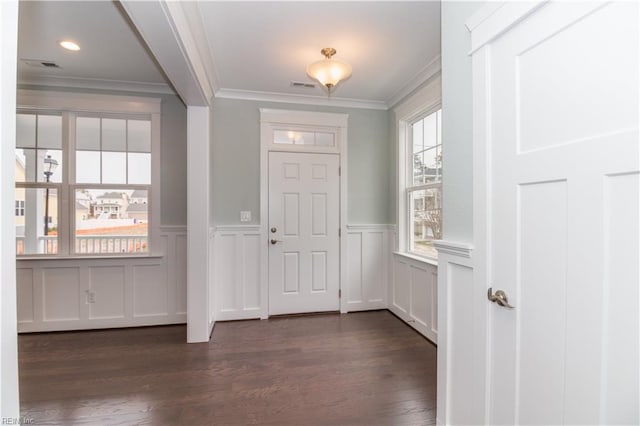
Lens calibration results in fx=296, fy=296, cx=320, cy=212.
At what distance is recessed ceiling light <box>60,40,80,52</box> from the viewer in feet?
8.01

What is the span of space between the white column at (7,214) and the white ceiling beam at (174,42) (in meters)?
1.12

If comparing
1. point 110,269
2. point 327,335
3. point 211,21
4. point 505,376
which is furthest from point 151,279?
point 505,376

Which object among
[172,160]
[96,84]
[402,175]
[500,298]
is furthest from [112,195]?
[500,298]

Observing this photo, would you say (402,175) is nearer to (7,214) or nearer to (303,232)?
(303,232)

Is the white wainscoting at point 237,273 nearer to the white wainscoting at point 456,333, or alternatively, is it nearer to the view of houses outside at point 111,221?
the view of houses outside at point 111,221

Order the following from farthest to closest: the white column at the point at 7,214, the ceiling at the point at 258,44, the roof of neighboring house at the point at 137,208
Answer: the roof of neighboring house at the point at 137,208 < the ceiling at the point at 258,44 < the white column at the point at 7,214

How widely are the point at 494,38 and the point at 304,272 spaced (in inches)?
116

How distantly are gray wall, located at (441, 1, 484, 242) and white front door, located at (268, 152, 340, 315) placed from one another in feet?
7.05

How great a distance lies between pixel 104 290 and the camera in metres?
3.19

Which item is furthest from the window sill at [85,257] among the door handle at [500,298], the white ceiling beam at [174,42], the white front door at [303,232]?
the door handle at [500,298]

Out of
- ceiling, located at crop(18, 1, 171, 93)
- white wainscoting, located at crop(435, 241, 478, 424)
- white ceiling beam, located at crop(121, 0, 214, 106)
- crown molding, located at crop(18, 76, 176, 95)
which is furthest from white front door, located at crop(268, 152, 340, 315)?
white wainscoting, located at crop(435, 241, 478, 424)

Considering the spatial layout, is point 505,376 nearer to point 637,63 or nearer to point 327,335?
point 637,63

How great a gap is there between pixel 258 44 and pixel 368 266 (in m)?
2.71

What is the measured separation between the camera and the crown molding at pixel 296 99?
3375 millimetres
